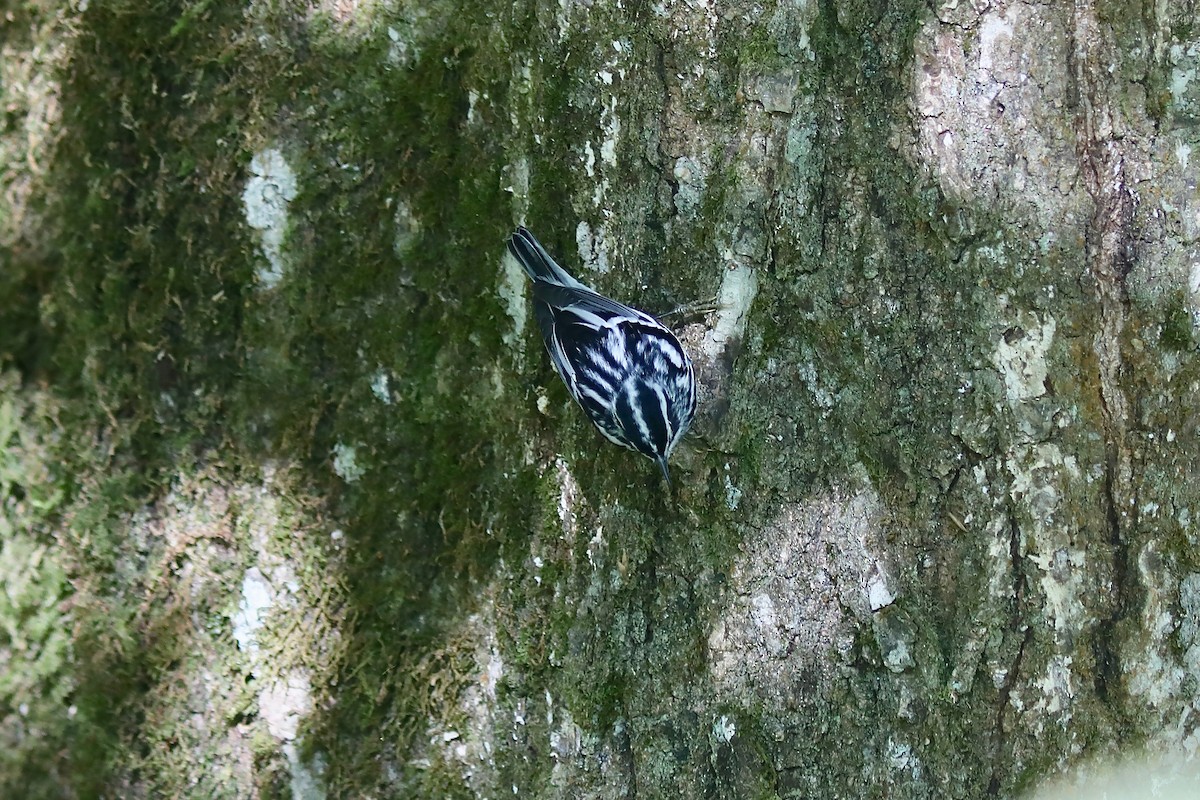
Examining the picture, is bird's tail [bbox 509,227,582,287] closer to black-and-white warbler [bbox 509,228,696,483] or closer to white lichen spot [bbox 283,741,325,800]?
black-and-white warbler [bbox 509,228,696,483]

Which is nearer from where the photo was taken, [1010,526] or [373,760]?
[373,760]

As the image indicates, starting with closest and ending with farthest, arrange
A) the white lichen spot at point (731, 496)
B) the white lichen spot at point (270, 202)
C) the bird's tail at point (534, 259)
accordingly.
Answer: the white lichen spot at point (270, 202)
the bird's tail at point (534, 259)
the white lichen spot at point (731, 496)

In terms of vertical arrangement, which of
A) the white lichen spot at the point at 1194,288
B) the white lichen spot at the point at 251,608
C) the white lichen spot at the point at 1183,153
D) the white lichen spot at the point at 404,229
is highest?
the white lichen spot at the point at 404,229

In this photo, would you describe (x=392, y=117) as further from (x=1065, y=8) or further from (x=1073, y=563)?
(x=1073, y=563)

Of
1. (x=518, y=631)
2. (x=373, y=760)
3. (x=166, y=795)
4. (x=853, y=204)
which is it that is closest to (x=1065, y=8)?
(x=853, y=204)

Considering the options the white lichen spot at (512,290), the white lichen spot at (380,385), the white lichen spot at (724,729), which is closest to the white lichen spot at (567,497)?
the white lichen spot at (512,290)

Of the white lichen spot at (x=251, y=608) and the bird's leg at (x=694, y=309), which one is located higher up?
the bird's leg at (x=694, y=309)

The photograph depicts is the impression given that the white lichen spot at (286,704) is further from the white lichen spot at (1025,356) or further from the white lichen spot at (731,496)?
the white lichen spot at (1025,356)
